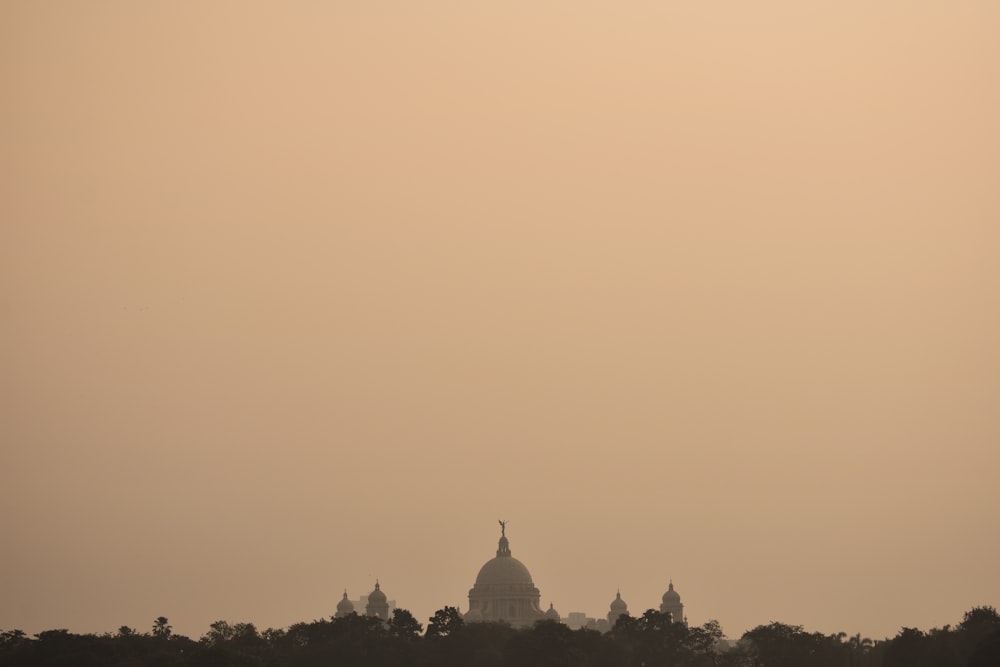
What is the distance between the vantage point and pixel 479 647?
16388 centimetres

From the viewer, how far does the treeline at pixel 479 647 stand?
464 ft

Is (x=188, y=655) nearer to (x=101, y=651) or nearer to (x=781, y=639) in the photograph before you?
(x=101, y=651)

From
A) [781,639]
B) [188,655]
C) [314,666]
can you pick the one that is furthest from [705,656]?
[188,655]

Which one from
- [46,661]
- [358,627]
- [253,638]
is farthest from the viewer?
[253,638]

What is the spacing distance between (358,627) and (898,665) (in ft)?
160

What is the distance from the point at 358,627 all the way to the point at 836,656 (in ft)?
136

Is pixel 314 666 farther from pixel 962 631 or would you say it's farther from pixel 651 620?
pixel 962 631

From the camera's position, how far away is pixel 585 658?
Result: 156375mm

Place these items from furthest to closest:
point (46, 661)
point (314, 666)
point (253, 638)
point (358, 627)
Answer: point (253, 638), point (358, 627), point (314, 666), point (46, 661)

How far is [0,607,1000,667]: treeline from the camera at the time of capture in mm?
141500

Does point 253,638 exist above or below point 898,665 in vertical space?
above

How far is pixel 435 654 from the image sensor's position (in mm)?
161250

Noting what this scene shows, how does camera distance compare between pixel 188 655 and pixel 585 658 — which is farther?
pixel 585 658

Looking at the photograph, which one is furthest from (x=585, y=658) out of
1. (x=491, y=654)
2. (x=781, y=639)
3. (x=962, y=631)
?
(x=962, y=631)
